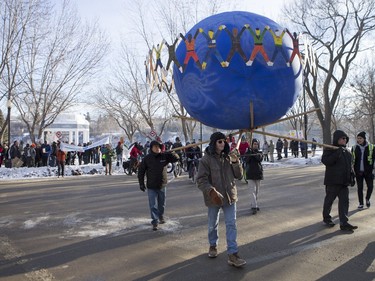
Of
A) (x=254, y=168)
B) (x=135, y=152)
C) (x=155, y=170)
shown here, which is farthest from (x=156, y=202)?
(x=135, y=152)

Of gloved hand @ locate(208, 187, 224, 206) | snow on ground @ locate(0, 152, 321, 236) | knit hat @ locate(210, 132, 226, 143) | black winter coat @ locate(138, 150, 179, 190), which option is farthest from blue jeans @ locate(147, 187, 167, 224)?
knit hat @ locate(210, 132, 226, 143)

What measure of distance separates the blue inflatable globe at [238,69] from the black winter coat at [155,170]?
2.61 metres

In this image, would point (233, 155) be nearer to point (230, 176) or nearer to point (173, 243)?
point (230, 176)

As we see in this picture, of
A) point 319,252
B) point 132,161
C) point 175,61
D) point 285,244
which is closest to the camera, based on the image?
point 175,61

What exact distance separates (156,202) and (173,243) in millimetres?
1251

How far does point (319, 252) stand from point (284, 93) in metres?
2.27

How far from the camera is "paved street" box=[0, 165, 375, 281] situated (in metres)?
4.48

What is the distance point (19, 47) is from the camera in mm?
19938

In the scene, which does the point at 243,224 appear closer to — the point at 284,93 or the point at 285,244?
the point at 285,244

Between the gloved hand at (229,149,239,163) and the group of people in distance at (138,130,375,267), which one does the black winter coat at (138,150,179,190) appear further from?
the gloved hand at (229,149,239,163)

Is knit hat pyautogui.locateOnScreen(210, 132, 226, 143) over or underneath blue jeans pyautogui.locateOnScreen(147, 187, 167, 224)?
over

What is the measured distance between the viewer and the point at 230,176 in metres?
4.88

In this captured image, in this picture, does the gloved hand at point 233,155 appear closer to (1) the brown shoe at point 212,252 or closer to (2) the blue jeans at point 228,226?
(2) the blue jeans at point 228,226

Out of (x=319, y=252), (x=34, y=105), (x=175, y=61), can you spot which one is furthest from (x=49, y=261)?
(x=34, y=105)
